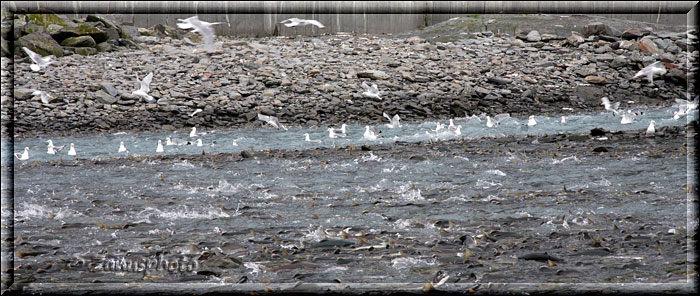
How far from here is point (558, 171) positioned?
707 cm

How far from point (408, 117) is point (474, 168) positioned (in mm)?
3761

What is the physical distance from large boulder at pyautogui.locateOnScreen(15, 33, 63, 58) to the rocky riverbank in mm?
258

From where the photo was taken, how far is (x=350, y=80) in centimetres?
1220

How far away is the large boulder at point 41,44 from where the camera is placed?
9.21m

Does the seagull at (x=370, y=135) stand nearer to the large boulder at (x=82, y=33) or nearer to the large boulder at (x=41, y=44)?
the large boulder at (x=82, y=33)

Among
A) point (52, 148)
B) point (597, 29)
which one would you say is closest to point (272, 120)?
point (52, 148)

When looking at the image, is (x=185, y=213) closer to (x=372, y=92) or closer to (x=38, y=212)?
(x=38, y=212)

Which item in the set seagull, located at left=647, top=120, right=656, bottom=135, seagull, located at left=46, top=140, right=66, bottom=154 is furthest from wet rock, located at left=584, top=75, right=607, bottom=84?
seagull, located at left=46, top=140, right=66, bottom=154

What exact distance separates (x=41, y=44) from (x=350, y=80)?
5.59 m

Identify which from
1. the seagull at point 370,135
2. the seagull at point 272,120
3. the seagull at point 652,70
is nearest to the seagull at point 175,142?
the seagull at point 272,120

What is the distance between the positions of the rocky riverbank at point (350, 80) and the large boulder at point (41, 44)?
10.1 inches

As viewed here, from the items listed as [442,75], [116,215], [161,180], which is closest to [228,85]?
[442,75]

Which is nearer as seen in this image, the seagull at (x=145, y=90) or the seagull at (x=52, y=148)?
the seagull at (x=52, y=148)

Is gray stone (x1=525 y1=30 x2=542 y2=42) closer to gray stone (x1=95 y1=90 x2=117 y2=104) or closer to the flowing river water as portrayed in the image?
the flowing river water
